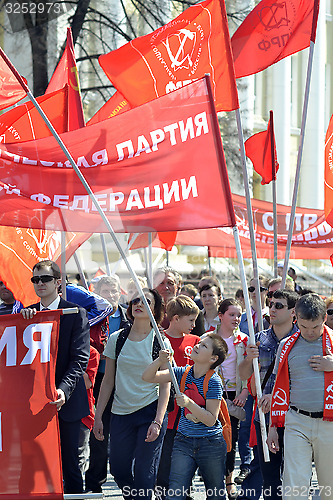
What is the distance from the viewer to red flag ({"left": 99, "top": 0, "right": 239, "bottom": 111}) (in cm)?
825

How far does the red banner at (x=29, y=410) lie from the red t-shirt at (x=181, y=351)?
1232 millimetres

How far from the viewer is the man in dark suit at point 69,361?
6340 millimetres

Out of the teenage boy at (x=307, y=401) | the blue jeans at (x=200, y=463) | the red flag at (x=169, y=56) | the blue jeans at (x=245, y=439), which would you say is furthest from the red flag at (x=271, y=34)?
the blue jeans at (x=200, y=463)

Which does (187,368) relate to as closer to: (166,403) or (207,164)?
(166,403)

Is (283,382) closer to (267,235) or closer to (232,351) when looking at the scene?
(232,351)

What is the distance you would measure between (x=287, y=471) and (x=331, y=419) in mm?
421

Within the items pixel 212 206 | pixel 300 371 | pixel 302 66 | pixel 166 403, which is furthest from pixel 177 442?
pixel 302 66

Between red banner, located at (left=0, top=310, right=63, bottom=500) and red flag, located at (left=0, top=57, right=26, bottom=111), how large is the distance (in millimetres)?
2262

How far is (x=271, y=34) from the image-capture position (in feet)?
28.6

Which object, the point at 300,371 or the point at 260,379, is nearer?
the point at 300,371

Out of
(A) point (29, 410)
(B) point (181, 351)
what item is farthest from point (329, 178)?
(A) point (29, 410)

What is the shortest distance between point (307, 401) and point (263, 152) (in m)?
5.23

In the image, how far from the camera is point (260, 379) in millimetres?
6770

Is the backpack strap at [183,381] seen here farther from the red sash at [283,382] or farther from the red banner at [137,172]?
the red banner at [137,172]
